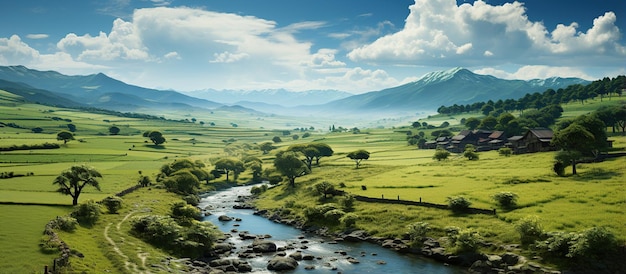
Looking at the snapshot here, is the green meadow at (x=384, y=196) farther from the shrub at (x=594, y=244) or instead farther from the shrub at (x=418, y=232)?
the shrub at (x=594, y=244)

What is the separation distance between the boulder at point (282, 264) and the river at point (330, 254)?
83 cm

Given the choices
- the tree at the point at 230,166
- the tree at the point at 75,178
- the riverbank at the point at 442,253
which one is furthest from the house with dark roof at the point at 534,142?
the tree at the point at 75,178

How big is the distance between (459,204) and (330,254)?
23588mm

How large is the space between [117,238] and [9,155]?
336 feet

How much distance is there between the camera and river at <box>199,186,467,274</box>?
57622mm

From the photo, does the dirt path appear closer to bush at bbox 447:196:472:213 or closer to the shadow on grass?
bush at bbox 447:196:472:213

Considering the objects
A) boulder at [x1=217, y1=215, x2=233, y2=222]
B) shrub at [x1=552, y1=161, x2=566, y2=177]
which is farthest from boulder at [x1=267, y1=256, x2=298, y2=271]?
shrub at [x1=552, y1=161, x2=566, y2=177]

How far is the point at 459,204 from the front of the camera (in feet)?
231

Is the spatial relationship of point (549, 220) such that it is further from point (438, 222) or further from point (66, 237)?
point (66, 237)

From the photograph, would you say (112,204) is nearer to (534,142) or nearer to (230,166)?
(230,166)

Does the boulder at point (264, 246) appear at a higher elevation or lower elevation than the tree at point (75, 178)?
lower

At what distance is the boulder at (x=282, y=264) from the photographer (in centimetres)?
5850

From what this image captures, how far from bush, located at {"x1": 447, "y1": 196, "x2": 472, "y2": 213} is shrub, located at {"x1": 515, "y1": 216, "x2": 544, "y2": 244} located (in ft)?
42.2

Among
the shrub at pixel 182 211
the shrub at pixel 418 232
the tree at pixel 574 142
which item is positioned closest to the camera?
the shrub at pixel 418 232
